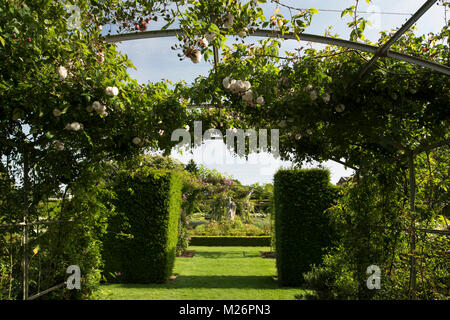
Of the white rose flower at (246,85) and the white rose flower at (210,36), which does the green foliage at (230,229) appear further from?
the white rose flower at (210,36)

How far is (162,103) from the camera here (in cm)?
335

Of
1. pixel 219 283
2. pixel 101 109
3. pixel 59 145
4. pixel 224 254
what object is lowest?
pixel 224 254

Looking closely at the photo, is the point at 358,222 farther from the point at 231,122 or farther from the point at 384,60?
the point at 231,122

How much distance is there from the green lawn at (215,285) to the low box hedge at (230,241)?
354 centimetres

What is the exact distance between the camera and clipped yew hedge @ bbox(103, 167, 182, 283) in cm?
616

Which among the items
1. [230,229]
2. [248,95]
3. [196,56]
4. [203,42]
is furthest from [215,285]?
[230,229]

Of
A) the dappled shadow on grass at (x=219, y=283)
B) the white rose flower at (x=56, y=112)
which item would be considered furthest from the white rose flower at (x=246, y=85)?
the dappled shadow on grass at (x=219, y=283)

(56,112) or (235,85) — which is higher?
(235,85)

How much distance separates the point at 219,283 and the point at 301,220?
1.93 m

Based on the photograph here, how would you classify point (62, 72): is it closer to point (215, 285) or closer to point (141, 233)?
point (141, 233)

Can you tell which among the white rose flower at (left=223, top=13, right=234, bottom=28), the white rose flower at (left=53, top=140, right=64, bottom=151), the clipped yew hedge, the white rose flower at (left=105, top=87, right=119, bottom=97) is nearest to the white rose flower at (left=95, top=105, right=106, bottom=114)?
the white rose flower at (left=105, top=87, right=119, bottom=97)

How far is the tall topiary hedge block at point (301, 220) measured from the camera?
595cm

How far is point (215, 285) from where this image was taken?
6.02 metres
